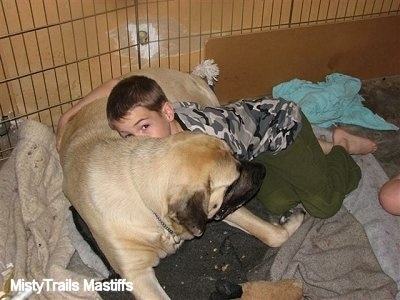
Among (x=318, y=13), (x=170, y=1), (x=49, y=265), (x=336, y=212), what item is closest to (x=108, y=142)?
(x=49, y=265)

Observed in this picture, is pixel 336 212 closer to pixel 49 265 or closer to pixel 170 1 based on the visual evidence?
pixel 49 265

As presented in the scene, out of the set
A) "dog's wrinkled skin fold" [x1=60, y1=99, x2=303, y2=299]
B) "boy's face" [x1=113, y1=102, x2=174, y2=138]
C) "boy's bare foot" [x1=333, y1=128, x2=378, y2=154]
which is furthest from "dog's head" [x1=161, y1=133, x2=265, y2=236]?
"boy's bare foot" [x1=333, y1=128, x2=378, y2=154]

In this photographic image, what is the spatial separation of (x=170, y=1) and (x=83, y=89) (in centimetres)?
78

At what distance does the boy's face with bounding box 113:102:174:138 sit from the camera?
2.08 meters

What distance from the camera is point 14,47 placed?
297cm

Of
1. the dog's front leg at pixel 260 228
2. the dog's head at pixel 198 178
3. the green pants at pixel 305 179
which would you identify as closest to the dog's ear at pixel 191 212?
the dog's head at pixel 198 178

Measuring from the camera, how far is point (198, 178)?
1.73 m

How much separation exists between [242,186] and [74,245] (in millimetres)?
932

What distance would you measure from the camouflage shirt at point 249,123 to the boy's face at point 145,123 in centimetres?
15

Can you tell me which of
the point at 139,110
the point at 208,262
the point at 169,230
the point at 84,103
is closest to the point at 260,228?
the point at 208,262

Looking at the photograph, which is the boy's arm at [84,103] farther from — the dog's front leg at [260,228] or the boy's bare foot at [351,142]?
the boy's bare foot at [351,142]

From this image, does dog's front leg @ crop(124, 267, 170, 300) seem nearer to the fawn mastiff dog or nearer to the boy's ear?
the fawn mastiff dog

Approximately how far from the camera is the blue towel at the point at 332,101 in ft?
10.3

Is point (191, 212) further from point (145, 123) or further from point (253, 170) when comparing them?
point (145, 123)
